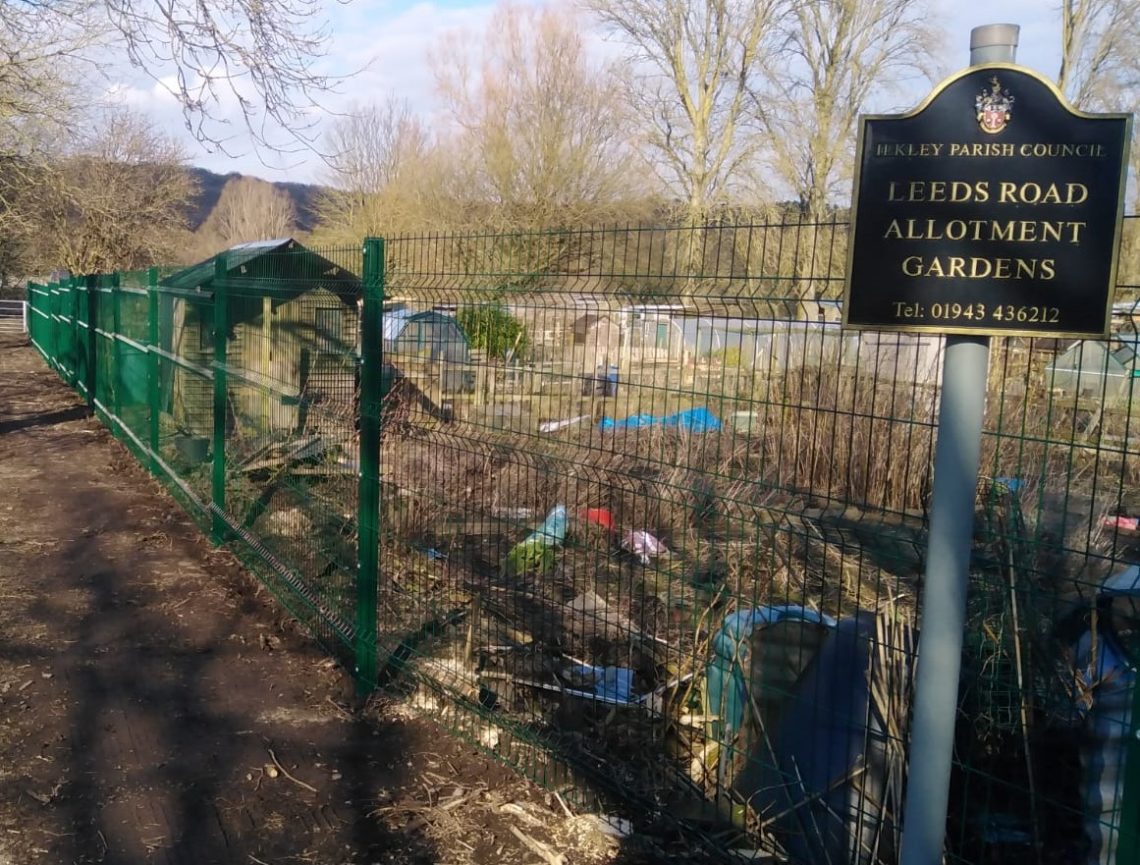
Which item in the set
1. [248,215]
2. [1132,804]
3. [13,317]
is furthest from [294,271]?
[248,215]

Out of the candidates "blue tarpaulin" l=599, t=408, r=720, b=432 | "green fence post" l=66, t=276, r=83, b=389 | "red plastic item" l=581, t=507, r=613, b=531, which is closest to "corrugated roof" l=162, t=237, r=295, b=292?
"red plastic item" l=581, t=507, r=613, b=531

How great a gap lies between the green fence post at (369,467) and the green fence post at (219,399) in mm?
2761

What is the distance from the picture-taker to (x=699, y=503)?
3.63 m

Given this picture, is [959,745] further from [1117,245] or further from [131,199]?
[131,199]

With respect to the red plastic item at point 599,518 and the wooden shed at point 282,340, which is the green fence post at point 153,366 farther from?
the red plastic item at point 599,518

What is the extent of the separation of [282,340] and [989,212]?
5.07m

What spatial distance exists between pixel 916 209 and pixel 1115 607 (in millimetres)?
1413

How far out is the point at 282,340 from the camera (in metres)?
6.69

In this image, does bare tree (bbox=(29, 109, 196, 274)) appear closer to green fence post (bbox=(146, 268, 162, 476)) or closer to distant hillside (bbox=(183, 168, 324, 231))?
green fence post (bbox=(146, 268, 162, 476))

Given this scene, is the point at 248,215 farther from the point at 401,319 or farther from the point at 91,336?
the point at 401,319

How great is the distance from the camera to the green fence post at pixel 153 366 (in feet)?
31.8

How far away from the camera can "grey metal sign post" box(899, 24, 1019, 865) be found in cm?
247

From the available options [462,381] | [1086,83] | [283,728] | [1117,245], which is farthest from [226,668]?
[1086,83]

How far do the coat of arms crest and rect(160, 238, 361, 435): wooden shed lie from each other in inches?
135
